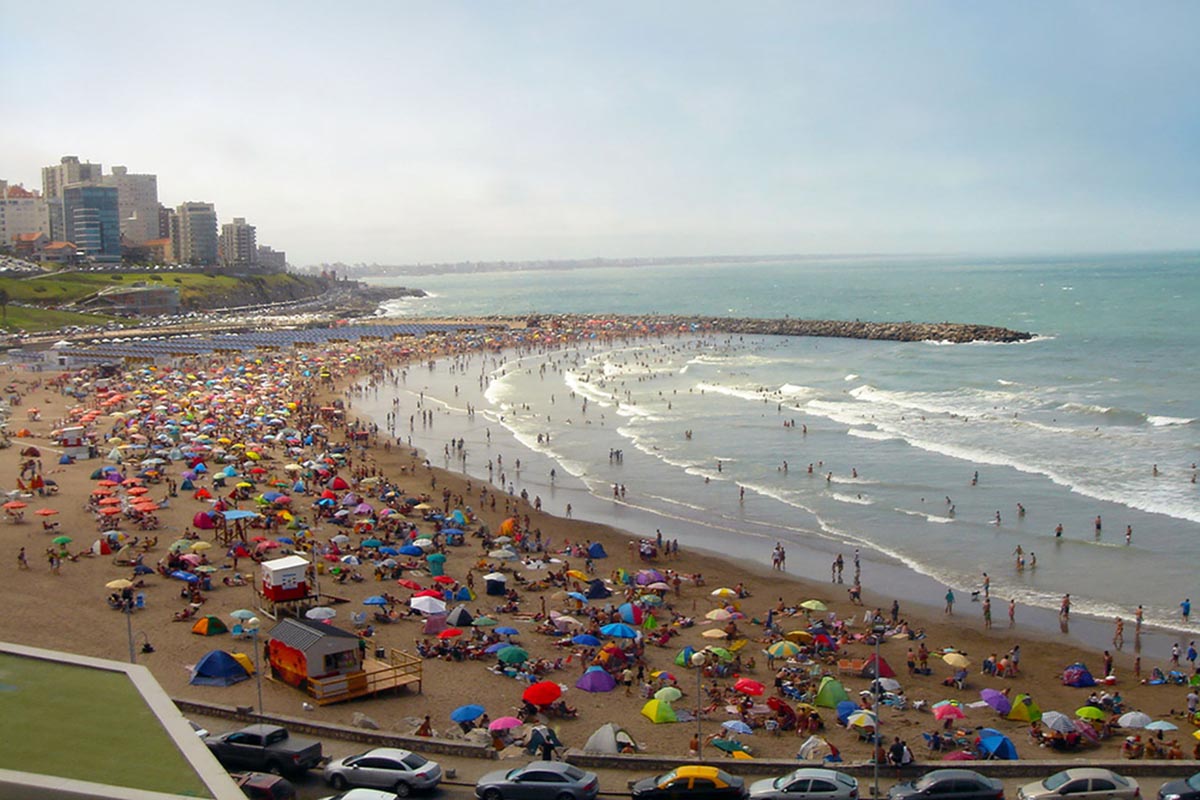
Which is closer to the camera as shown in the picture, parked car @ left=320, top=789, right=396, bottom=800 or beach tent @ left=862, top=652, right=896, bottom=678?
parked car @ left=320, top=789, right=396, bottom=800

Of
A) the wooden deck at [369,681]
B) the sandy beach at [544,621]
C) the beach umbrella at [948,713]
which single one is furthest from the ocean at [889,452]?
the wooden deck at [369,681]

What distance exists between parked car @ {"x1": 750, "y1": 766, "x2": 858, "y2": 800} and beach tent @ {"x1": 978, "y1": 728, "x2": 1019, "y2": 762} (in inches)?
143

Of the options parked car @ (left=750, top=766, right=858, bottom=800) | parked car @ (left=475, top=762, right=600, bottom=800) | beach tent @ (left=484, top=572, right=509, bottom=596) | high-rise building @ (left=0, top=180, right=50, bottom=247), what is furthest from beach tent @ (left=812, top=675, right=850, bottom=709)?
high-rise building @ (left=0, top=180, right=50, bottom=247)

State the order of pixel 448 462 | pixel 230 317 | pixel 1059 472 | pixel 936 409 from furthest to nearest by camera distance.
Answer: pixel 230 317 → pixel 936 409 → pixel 448 462 → pixel 1059 472

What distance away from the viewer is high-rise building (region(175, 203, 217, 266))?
602 feet

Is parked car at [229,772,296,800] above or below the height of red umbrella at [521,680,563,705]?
above

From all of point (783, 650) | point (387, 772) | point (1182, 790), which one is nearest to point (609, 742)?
point (387, 772)

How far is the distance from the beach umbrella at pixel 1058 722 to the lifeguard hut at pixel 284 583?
13.7 m

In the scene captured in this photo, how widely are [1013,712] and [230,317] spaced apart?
112 m

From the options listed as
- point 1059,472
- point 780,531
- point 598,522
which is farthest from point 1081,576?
point 598,522

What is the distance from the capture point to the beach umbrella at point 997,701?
57.0 feet

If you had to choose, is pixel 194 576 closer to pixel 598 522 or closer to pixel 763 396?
pixel 598 522

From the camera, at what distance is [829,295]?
177 m

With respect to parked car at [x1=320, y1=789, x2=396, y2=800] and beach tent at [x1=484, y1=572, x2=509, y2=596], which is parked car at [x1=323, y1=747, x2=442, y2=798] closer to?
parked car at [x1=320, y1=789, x2=396, y2=800]
